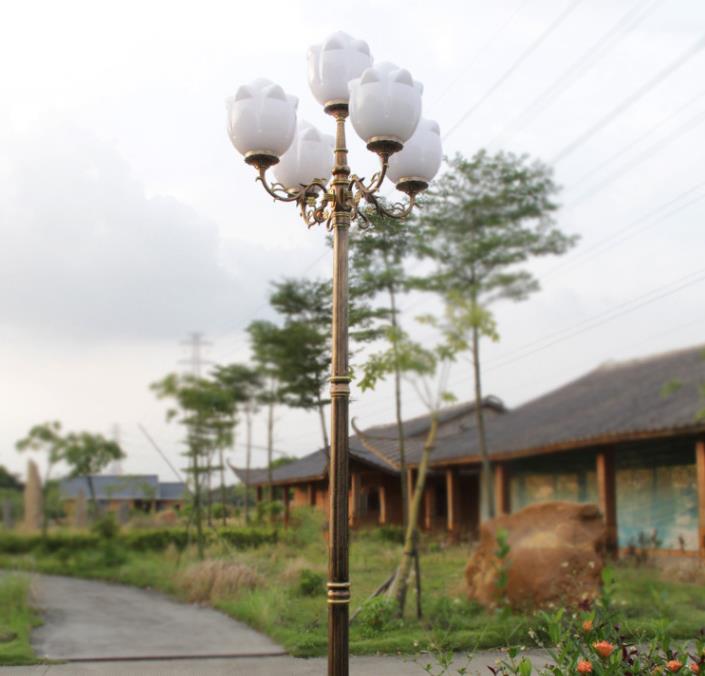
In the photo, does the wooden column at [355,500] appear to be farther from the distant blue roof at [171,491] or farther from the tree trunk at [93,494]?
the tree trunk at [93,494]

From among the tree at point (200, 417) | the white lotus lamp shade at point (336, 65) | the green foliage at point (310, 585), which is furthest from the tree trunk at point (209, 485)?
the white lotus lamp shade at point (336, 65)

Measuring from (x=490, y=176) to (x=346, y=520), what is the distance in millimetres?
9936

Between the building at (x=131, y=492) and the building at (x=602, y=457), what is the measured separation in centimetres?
183

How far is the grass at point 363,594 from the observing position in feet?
26.5

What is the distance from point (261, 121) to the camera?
4828 mm

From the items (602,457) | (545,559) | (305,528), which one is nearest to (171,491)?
(305,528)

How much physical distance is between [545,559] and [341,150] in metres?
5.78

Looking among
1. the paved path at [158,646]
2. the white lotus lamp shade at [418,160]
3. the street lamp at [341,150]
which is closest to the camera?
the street lamp at [341,150]

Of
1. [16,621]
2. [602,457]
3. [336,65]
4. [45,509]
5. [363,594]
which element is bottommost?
[16,621]

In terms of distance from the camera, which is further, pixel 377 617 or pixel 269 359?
pixel 269 359

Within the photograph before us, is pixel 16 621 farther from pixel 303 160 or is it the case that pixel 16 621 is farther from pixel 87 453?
pixel 303 160

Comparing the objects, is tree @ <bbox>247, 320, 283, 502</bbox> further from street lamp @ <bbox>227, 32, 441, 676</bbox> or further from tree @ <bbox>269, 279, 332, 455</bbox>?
street lamp @ <bbox>227, 32, 441, 676</bbox>

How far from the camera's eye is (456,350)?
1037 centimetres

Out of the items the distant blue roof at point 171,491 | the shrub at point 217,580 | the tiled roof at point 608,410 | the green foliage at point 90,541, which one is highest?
the tiled roof at point 608,410
